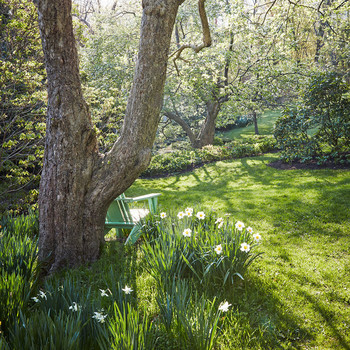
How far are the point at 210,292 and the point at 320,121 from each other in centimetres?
691

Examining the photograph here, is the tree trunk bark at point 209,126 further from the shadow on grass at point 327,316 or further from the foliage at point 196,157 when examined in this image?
the shadow on grass at point 327,316

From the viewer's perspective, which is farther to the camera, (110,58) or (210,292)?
(110,58)

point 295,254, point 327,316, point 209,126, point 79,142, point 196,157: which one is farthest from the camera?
point 209,126

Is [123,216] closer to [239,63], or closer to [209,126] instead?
[239,63]

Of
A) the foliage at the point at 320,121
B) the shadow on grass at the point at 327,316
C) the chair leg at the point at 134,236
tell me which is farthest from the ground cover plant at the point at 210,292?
the foliage at the point at 320,121

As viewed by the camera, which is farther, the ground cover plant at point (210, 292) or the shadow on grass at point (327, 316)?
the shadow on grass at point (327, 316)

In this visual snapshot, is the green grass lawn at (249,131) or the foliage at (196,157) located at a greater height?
the green grass lawn at (249,131)

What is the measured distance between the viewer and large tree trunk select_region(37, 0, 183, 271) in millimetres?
3428

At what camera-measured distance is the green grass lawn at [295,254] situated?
2439 millimetres

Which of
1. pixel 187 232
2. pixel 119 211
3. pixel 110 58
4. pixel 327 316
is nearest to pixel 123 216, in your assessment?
pixel 119 211

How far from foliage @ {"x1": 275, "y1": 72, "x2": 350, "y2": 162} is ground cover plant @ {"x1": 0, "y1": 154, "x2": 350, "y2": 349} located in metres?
2.73

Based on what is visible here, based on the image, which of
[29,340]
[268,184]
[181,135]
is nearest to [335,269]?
[29,340]

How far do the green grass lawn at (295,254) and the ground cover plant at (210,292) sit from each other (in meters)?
0.01

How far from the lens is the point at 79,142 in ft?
11.7
